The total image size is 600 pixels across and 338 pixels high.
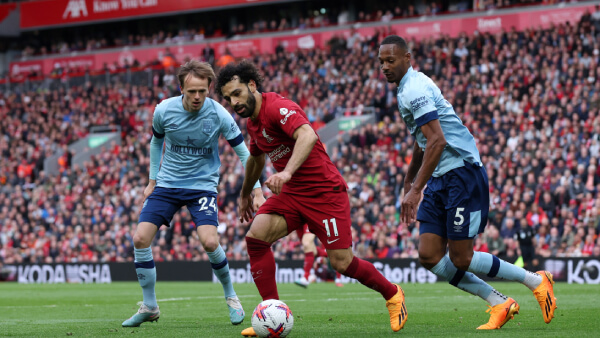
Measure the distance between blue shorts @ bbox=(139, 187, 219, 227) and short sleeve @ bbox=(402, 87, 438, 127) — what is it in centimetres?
265

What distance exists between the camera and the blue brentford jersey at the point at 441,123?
290 inches

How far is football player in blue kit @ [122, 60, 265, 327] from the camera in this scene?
8.77m

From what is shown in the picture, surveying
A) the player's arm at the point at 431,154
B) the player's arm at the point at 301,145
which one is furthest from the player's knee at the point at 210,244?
the player's arm at the point at 431,154

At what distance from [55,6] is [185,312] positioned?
37.4 m

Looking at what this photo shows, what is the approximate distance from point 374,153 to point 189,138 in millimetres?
16626

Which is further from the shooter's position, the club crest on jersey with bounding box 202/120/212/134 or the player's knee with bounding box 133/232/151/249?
the club crest on jersey with bounding box 202/120/212/134

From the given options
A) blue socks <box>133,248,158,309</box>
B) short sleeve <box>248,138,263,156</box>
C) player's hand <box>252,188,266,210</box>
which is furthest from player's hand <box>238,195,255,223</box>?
blue socks <box>133,248,158,309</box>

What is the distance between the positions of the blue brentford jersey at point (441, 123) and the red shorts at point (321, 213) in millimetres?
870

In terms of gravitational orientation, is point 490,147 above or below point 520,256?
above

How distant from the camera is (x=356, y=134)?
26.6m

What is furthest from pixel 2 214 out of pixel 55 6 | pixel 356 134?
pixel 55 6

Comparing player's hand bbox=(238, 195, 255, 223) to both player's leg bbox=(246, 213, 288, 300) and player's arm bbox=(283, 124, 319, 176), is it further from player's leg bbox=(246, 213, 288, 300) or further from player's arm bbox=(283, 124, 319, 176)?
player's arm bbox=(283, 124, 319, 176)

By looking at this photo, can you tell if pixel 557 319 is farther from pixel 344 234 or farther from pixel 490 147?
pixel 490 147

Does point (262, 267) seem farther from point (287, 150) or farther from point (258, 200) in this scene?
point (258, 200)
